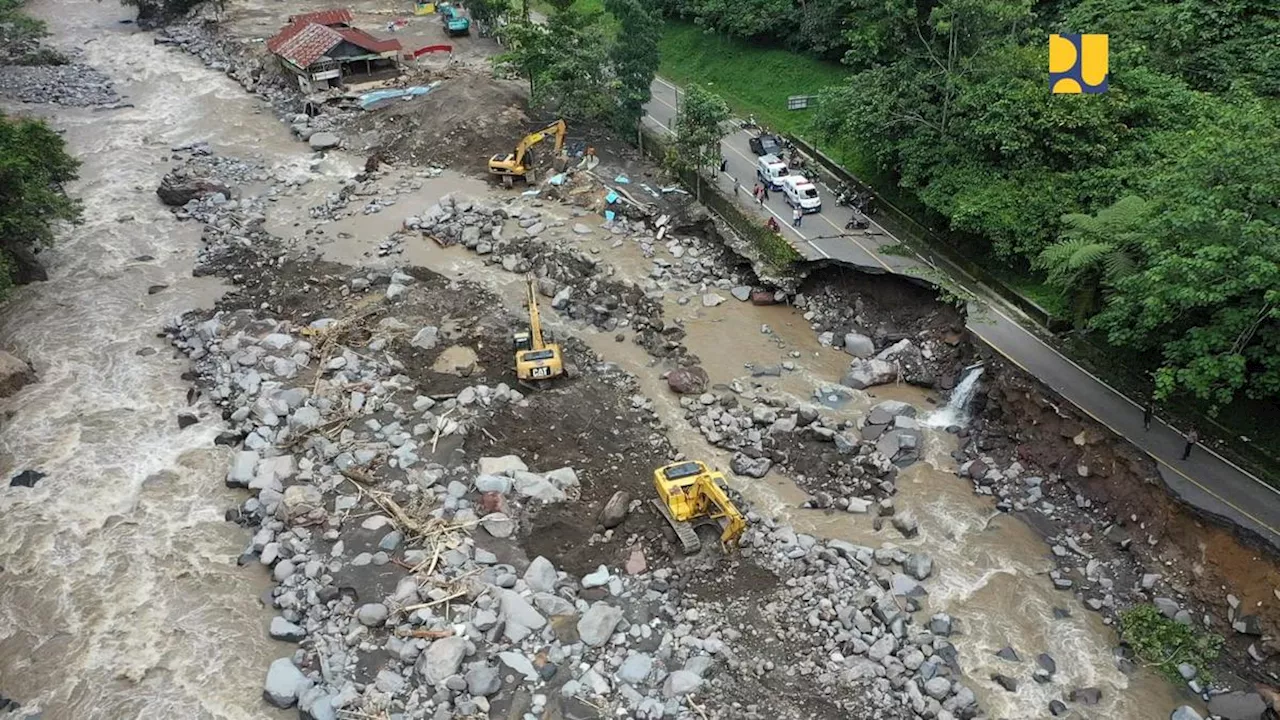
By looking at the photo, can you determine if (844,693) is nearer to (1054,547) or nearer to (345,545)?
(1054,547)

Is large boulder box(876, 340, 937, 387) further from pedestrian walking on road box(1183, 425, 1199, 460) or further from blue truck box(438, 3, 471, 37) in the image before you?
blue truck box(438, 3, 471, 37)

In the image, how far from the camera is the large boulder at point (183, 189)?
3562 centimetres

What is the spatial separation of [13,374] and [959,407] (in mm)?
29219

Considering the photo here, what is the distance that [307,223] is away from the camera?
113ft

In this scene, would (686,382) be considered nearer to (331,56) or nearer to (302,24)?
(331,56)

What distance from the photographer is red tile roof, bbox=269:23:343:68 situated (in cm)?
4578

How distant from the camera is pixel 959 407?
2345 cm

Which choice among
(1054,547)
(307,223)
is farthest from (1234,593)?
(307,223)

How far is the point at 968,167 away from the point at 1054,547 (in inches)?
533

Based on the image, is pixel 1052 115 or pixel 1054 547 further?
pixel 1052 115

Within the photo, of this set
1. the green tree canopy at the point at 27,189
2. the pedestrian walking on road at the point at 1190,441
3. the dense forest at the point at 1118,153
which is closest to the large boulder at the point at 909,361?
the dense forest at the point at 1118,153

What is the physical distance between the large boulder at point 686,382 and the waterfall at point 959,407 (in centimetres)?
678

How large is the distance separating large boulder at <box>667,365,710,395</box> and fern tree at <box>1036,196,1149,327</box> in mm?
10337

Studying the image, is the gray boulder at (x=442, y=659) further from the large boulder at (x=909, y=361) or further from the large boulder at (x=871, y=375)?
the large boulder at (x=909, y=361)
